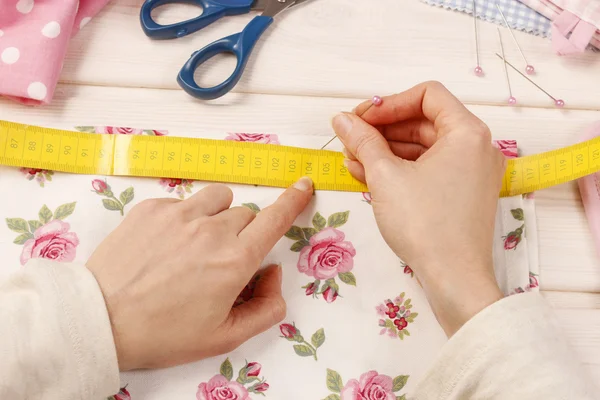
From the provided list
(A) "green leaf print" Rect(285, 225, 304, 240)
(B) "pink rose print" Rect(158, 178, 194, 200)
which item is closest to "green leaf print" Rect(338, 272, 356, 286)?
(A) "green leaf print" Rect(285, 225, 304, 240)

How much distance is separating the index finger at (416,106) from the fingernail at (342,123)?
5cm

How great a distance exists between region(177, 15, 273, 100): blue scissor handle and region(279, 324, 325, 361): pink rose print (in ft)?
1.53

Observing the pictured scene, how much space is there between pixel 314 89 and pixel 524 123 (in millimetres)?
429

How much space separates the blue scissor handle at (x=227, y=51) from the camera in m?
1.18

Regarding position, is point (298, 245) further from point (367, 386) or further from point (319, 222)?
point (367, 386)

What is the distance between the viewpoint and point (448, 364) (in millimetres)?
896

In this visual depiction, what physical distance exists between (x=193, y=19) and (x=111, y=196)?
39 centimetres

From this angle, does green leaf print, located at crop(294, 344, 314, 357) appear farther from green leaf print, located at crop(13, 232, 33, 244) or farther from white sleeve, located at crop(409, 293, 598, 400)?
green leaf print, located at crop(13, 232, 33, 244)

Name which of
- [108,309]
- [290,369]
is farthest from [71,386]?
[290,369]

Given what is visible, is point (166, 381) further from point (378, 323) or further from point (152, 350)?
point (378, 323)

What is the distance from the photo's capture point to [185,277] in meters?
0.96

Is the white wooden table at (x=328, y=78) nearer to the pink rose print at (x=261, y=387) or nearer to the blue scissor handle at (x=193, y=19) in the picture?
the blue scissor handle at (x=193, y=19)

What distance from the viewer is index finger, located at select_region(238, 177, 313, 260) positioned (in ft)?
3.34

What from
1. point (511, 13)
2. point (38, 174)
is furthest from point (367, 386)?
point (511, 13)
